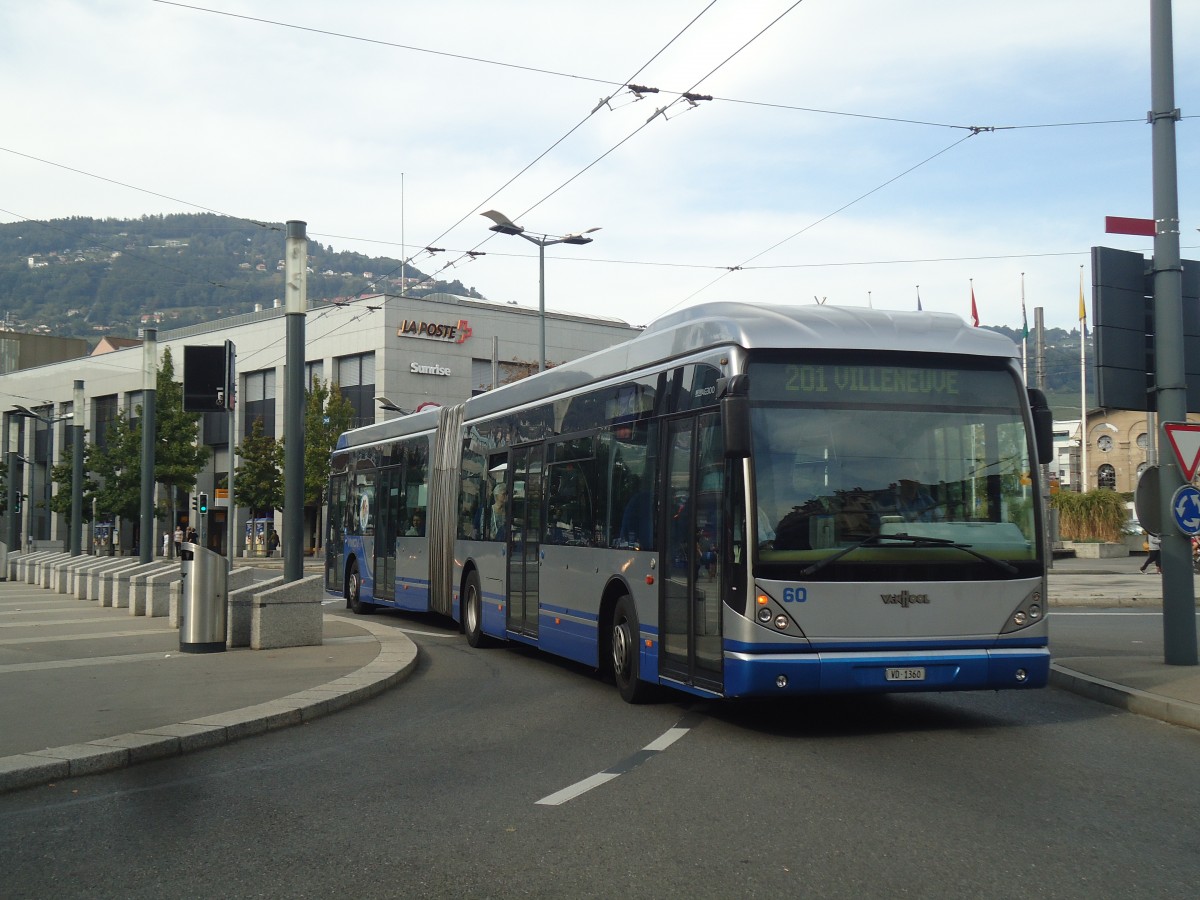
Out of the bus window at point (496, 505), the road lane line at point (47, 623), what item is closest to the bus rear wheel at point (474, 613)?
the bus window at point (496, 505)

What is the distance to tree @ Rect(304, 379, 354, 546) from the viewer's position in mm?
55594

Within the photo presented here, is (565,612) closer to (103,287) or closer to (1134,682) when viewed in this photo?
(1134,682)

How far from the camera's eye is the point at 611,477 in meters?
11.4

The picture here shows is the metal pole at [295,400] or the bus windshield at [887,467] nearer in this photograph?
the bus windshield at [887,467]

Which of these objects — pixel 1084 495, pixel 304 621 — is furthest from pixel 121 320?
pixel 304 621

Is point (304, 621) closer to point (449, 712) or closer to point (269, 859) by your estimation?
point (449, 712)

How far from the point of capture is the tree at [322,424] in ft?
182

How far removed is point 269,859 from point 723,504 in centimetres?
436

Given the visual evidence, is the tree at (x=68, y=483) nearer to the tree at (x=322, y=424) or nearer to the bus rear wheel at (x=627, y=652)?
the tree at (x=322, y=424)

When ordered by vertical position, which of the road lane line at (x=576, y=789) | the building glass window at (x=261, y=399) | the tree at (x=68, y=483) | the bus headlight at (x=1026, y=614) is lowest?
the road lane line at (x=576, y=789)

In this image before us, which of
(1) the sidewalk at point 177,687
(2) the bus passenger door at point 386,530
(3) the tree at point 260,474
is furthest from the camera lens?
(3) the tree at point 260,474

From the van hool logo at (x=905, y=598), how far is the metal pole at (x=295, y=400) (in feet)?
26.3

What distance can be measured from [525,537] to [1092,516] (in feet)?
118

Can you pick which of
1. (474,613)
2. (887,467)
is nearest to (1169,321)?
(887,467)
